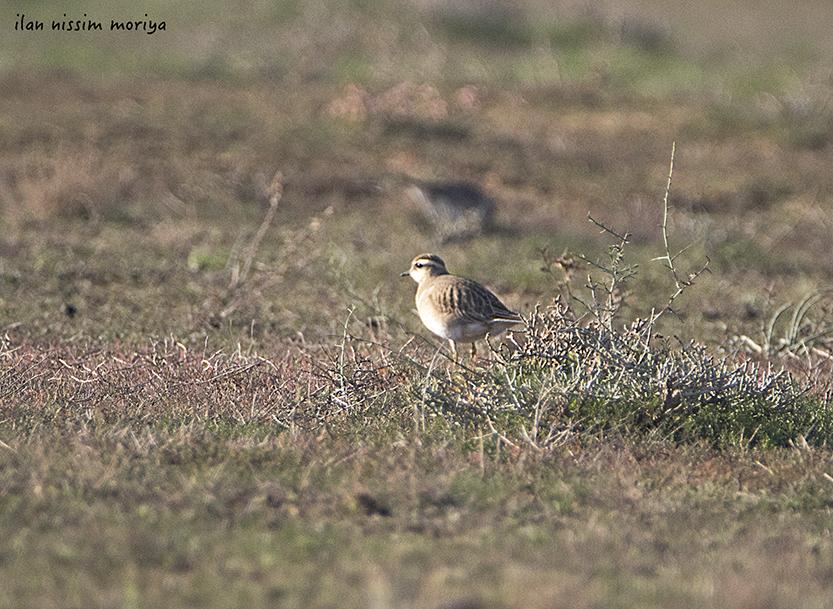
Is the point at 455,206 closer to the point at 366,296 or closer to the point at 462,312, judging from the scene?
the point at 366,296

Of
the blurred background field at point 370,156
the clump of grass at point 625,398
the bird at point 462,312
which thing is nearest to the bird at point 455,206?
the blurred background field at point 370,156

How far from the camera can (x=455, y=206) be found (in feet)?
39.8

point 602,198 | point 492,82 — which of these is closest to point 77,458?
point 602,198

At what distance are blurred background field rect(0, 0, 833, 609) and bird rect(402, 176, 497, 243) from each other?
0.28 meters

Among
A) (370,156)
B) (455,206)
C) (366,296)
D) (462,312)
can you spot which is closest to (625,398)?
(462,312)

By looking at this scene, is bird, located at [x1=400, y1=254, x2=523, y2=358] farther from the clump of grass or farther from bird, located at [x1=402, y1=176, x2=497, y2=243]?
bird, located at [x1=402, y1=176, x2=497, y2=243]

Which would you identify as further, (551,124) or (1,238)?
(551,124)

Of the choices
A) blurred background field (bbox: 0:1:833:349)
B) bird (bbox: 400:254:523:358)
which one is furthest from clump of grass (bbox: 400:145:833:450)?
blurred background field (bbox: 0:1:833:349)

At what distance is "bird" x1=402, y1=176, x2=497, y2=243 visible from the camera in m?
11.8

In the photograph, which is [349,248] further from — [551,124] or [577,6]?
[577,6]

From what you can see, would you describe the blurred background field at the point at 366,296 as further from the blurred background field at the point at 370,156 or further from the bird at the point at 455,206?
the bird at the point at 455,206

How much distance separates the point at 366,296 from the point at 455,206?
3.29m

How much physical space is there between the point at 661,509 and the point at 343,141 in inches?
501

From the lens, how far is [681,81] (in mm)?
21484
